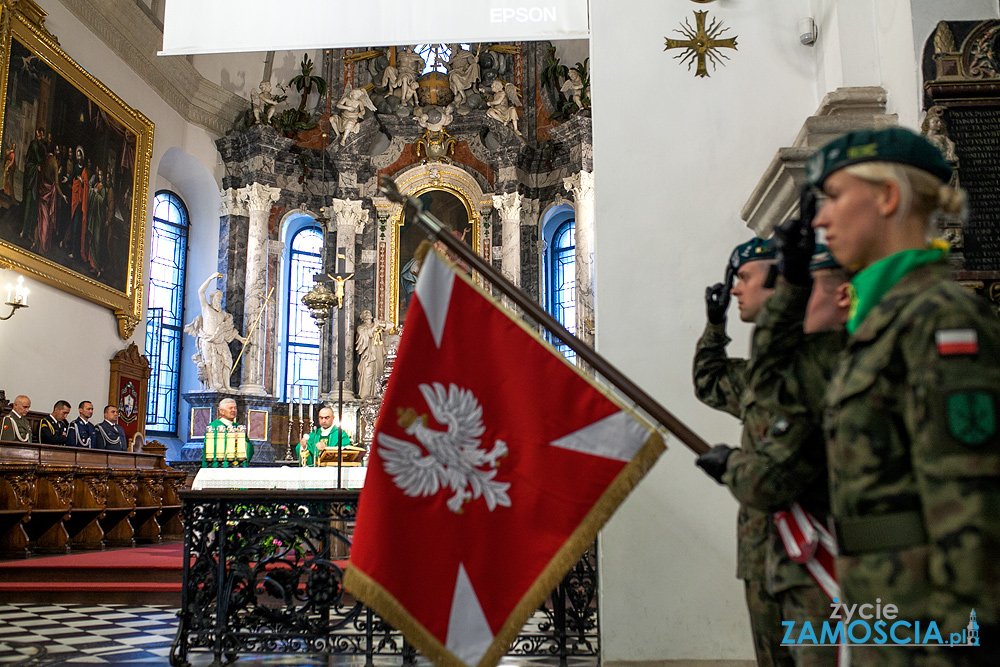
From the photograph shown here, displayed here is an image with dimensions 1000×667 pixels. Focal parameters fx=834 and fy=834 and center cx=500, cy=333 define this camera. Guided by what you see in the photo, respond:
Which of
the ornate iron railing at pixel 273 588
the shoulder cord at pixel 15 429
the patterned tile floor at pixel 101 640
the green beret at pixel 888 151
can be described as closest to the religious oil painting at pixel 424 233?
the shoulder cord at pixel 15 429

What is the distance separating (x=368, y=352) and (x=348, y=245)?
189cm

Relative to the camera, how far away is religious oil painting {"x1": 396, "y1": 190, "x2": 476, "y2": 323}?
14094 millimetres

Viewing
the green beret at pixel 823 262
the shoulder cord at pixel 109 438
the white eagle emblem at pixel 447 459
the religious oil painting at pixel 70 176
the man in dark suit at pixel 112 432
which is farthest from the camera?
the man in dark suit at pixel 112 432

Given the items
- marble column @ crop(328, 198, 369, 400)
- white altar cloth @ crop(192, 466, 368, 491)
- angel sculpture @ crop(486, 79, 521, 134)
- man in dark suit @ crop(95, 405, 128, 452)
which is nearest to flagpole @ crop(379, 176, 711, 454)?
white altar cloth @ crop(192, 466, 368, 491)

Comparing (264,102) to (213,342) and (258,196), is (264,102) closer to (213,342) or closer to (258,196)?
(258,196)

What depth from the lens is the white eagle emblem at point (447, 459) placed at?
2.31 metres

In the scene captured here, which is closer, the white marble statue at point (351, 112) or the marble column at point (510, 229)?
the marble column at point (510, 229)

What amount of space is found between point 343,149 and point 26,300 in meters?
5.82

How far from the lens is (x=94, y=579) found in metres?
6.50

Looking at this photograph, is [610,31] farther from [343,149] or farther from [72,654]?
[343,149]

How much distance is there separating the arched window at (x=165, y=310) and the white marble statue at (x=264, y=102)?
7.02 feet

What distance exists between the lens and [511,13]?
4.27 metres

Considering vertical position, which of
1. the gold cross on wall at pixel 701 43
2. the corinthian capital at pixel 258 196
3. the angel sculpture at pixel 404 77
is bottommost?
the gold cross on wall at pixel 701 43

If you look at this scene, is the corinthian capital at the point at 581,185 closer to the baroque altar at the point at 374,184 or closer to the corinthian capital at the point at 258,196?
the baroque altar at the point at 374,184
